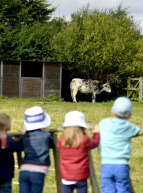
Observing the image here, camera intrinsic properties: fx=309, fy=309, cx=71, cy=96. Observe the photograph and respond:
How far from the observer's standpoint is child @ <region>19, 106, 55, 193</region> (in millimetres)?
3021

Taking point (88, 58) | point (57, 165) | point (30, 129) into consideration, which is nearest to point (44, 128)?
point (30, 129)

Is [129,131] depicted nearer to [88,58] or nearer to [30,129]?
[30,129]

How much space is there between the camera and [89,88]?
2247cm

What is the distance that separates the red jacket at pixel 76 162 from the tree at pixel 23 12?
2635cm

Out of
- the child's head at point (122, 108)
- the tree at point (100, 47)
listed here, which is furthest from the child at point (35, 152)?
the tree at point (100, 47)

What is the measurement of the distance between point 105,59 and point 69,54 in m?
2.60

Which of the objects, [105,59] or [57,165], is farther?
[105,59]

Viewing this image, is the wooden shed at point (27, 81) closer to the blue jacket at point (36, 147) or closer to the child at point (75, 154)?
the blue jacket at point (36, 147)

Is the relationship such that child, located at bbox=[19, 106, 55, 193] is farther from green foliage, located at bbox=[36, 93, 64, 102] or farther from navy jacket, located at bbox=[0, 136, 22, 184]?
green foliage, located at bbox=[36, 93, 64, 102]

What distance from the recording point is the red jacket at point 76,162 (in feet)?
9.86

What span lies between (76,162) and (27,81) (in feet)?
60.7

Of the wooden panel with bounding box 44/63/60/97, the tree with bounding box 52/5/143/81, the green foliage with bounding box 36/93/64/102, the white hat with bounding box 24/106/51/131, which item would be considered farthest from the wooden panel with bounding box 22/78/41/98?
the white hat with bounding box 24/106/51/131

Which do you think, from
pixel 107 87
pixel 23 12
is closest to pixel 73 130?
pixel 107 87

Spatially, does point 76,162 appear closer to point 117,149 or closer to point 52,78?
point 117,149
